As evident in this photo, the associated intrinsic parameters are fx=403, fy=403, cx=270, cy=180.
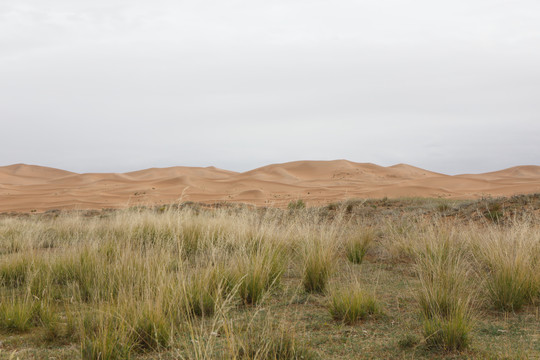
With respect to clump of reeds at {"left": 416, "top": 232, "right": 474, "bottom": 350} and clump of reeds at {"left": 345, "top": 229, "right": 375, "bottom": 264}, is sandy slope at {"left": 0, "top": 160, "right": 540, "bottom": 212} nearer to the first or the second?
clump of reeds at {"left": 345, "top": 229, "right": 375, "bottom": 264}

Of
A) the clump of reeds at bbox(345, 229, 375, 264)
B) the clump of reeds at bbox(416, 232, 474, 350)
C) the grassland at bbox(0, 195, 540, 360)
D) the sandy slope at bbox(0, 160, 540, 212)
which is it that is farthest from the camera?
the sandy slope at bbox(0, 160, 540, 212)

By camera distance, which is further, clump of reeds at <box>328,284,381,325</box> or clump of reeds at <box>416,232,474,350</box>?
clump of reeds at <box>328,284,381,325</box>

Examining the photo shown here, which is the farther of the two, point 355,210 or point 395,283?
point 355,210

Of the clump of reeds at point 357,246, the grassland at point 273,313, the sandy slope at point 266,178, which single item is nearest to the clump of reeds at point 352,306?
the grassland at point 273,313

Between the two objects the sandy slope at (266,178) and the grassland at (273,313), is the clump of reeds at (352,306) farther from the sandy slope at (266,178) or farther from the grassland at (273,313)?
the sandy slope at (266,178)

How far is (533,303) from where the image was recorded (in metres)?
4.23

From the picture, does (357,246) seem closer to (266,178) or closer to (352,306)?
(352,306)

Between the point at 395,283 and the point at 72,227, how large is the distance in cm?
837

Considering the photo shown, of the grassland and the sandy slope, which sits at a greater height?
the sandy slope

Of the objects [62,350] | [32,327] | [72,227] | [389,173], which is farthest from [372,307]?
[389,173]

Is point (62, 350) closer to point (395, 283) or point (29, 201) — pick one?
point (395, 283)

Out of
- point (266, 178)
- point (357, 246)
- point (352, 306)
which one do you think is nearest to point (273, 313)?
point (352, 306)

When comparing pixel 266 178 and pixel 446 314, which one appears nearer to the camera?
pixel 446 314

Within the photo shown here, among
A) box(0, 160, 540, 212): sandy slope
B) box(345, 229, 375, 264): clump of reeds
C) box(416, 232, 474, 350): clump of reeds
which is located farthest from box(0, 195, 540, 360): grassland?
box(0, 160, 540, 212): sandy slope
